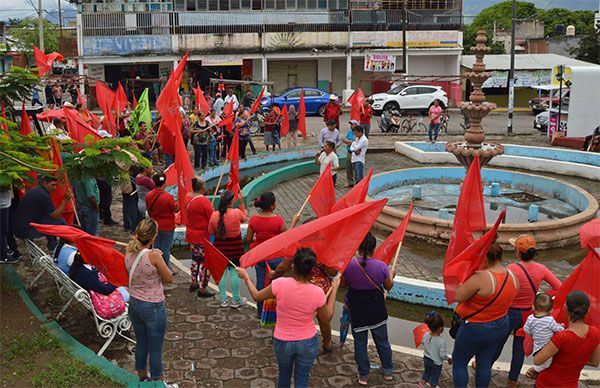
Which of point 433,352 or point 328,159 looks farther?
point 328,159

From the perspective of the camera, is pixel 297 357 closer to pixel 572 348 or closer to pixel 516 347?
pixel 572 348

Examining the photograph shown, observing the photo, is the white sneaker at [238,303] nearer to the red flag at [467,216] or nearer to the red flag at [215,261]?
the red flag at [215,261]

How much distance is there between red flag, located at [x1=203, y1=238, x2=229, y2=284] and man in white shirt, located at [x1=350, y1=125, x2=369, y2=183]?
20.3 ft

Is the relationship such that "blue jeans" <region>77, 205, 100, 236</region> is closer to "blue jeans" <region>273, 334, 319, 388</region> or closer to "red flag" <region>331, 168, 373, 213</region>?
"red flag" <region>331, 168, 373, 213</region>

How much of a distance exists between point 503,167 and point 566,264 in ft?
26.3

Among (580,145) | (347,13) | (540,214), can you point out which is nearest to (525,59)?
(347,13)

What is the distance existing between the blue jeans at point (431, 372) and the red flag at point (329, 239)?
1.12 metres

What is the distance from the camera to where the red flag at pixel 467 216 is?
230 inches

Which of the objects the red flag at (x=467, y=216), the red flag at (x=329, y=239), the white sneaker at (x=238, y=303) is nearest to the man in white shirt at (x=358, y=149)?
the white sneaker at (x=238, y=303)

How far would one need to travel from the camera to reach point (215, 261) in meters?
7.00

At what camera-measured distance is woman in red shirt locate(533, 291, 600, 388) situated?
4.53 m

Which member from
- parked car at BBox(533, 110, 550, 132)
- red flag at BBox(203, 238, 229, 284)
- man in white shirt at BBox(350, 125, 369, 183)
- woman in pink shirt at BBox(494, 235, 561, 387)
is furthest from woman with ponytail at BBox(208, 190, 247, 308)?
parked car at BBox(533, 110, 550, 132)

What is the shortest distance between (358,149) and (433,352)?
305 inches

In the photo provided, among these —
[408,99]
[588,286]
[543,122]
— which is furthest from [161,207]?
[408,99]
